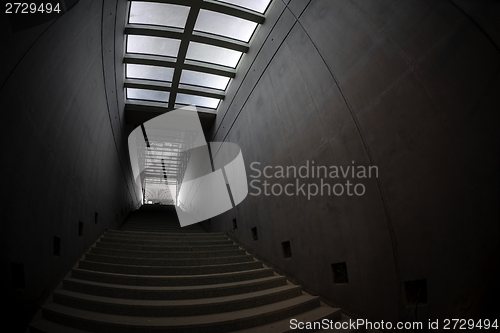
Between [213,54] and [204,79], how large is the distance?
1153 mm

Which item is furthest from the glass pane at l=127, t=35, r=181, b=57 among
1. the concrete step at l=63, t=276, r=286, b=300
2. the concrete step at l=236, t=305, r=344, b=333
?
the concrete step at l=236, t=305, r=344, b=333

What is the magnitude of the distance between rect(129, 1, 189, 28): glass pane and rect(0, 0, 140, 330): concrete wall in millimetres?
515

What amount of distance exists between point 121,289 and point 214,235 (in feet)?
13.1

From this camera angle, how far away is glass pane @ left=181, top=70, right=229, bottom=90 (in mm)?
7633

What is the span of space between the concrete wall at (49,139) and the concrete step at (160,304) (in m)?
0.49

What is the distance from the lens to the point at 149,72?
7.57 meters

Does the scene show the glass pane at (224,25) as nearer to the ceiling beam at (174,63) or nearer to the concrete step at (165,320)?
the ceiling beam at (174,63)

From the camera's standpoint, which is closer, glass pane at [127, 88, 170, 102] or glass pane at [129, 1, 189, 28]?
glass pane at [129, 1, 189, 28]

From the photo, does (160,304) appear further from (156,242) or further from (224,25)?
(224,25)

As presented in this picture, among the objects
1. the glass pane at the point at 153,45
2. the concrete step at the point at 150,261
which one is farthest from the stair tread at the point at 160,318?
the glass pane at the point at 153,45

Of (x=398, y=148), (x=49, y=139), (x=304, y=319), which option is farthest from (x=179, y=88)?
(x=304, y=319)

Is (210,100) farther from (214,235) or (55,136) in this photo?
(55,136)

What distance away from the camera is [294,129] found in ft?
14.8

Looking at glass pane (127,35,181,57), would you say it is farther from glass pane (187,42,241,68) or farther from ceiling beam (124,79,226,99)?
ceiling beam (124,79,226,99)
